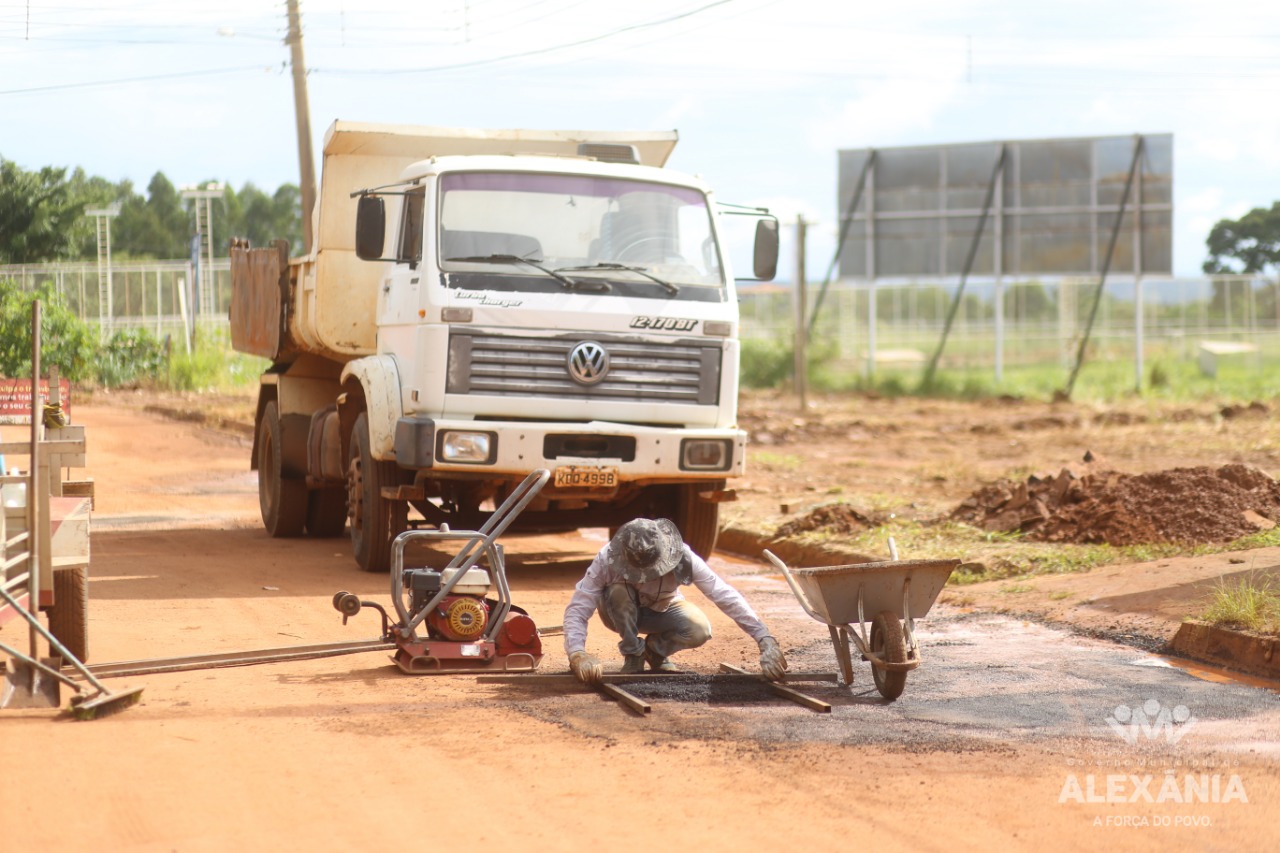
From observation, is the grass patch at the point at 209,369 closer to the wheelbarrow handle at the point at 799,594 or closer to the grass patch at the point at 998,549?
the grass patch at the point at 998,549

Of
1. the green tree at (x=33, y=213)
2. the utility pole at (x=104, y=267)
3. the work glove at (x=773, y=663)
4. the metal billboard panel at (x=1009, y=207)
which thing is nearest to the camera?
the work glove at (x=773, y=663)

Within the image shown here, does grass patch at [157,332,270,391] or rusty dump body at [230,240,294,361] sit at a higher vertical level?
rusty dump body at [230,240,294,361]

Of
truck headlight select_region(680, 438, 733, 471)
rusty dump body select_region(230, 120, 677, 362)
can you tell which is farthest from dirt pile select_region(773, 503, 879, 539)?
rusty dump body select_region(230, 120, 677, 362)

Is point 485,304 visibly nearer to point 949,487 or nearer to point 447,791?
point 447,791

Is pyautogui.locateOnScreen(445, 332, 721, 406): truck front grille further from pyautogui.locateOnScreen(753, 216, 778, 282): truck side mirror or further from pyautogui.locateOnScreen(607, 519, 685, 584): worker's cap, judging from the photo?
pyautogui.locateOnScreen(607, 519, 685, 584): worker's cap

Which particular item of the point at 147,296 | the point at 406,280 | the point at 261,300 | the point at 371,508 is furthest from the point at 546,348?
the point at 147,296

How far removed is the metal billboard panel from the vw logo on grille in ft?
84.0

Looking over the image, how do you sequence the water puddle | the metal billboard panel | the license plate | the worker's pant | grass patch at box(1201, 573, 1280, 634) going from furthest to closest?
the metal billboard panel < the license plate < grass patch at box(1201, 573, 1280, 634) < the water puddle < the worker's pant

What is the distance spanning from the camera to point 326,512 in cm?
1455

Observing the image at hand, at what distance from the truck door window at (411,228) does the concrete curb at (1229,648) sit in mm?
5662

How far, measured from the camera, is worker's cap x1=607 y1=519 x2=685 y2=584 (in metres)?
7.61

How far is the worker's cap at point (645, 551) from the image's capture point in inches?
300

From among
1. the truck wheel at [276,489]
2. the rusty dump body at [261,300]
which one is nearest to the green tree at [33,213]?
the rusty dump body at [261,300]

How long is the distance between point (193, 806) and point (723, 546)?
9.81 metres
